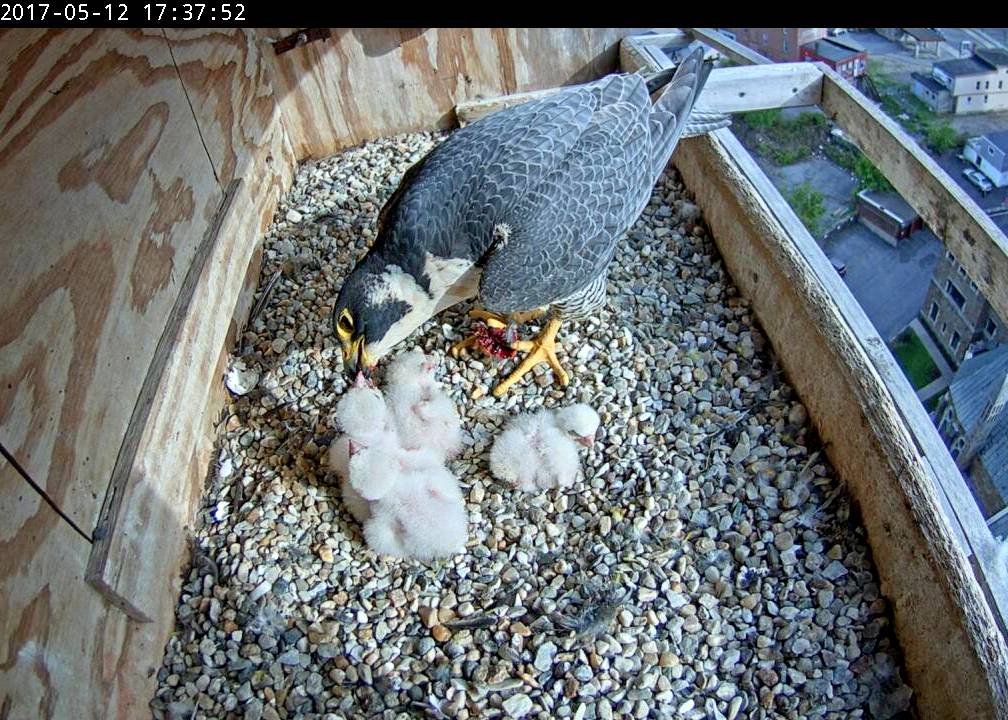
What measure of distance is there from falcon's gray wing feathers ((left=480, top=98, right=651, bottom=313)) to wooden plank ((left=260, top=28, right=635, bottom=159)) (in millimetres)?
1215

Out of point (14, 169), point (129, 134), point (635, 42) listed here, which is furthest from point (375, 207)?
point (14, 169)

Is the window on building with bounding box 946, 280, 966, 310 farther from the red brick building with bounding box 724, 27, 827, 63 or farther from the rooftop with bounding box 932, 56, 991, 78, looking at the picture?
the red brick building with bounding box 724, 27, 827, 63

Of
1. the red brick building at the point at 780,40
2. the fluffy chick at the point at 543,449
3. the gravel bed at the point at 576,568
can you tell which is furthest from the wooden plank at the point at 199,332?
the red brick building at the point at 780,40

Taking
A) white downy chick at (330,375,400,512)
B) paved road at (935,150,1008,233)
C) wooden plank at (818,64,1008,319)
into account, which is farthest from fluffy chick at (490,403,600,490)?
paved road at (935,150,1008,233)

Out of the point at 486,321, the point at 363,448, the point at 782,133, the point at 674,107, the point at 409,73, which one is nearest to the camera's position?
the point at 363,448

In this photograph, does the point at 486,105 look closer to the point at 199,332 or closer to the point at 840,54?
the point at 840,54

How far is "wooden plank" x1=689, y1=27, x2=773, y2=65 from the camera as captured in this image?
3.29m

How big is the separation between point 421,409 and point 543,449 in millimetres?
393

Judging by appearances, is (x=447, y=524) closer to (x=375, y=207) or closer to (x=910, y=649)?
(x=910, y=649)

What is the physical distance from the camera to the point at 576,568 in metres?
2.14

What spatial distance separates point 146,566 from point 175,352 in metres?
0.62

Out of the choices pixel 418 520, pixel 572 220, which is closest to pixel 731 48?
pixel 572 220

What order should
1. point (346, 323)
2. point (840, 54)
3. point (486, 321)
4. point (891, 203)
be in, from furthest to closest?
point (840, 54) < point (486, 321) < point (891, 203) < point (346, 323)

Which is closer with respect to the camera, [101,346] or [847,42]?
[101,346]
